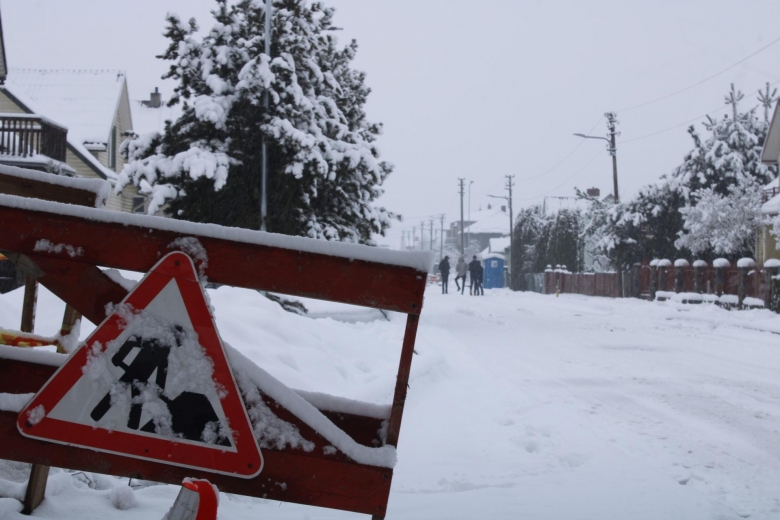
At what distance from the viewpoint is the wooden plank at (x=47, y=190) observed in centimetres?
284

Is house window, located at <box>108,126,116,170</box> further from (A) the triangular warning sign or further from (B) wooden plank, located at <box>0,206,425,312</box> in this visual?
(A) the triangular warning sign

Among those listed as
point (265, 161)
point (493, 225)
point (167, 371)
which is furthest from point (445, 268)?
point (493, 225)

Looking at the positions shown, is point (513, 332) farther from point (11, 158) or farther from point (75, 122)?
point (75, 122)

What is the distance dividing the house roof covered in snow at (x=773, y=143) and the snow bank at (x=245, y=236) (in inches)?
1288

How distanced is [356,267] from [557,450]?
12.0ft

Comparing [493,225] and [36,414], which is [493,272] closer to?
[36,414]

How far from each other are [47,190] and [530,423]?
4368 mm

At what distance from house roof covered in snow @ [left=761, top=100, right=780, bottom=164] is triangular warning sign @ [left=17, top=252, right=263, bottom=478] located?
33041 mm

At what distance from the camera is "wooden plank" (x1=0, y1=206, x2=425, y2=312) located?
2.12m

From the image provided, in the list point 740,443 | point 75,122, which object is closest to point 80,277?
point 740,443

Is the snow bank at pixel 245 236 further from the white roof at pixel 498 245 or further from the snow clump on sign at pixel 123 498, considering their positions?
the white roof at pixel 498 245

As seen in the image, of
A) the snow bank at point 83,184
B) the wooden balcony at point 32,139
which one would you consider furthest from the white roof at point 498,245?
the snow bank at point 83,184

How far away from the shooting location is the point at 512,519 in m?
3.58

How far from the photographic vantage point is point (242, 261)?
7.02 feet
